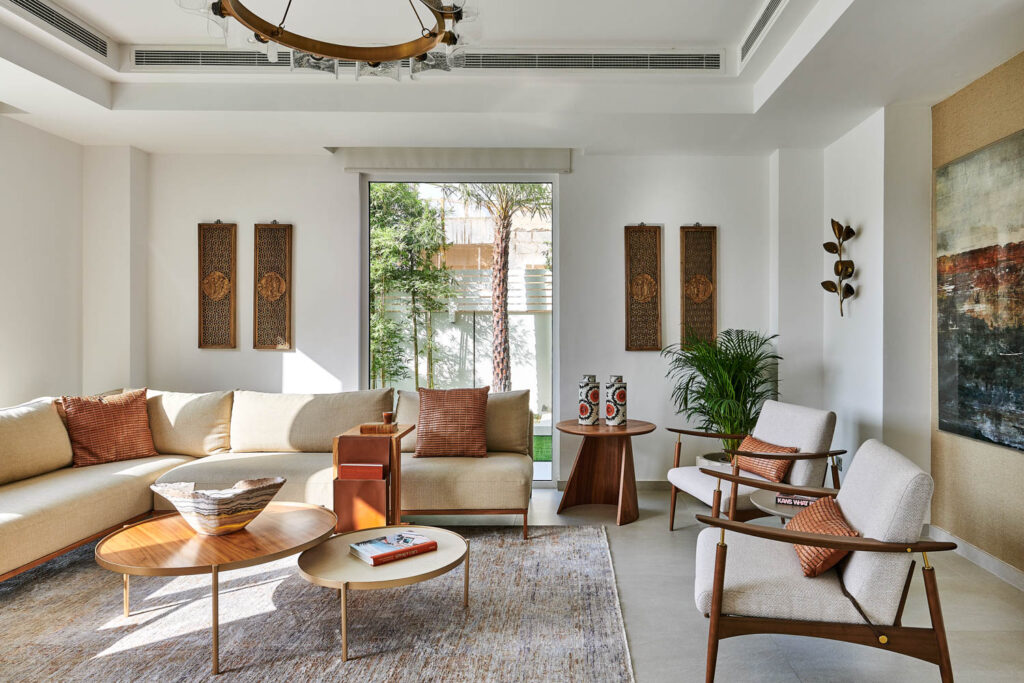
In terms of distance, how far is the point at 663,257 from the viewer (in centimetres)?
520

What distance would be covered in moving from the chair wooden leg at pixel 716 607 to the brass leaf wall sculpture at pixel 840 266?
9.70ft

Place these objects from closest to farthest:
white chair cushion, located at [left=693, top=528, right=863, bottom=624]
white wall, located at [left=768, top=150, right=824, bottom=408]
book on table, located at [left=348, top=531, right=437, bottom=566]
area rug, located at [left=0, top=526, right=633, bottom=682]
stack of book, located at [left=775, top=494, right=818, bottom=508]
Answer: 1. white chair cushion, located at [left=693, top=528, right=863, bottom=624]
2. area rug, located at [left=0, top=526, right=633, bottom=682]
3. book on table, located at [left=348, top=531, right=437, bottom=566]
4. stack of book, located at [left=775, top=494, right=818, bottom=508]
5. white wall, located at [left=768, top=150, right=824, bottom=408]

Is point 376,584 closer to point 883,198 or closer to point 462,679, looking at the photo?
point 462,679

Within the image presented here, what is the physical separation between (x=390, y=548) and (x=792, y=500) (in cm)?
180

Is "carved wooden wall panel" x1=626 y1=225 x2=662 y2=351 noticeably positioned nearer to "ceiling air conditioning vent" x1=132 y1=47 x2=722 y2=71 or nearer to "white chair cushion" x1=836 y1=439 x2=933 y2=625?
"ceiling air conditioning vent" x1=132 y1=47 x2=722 y2=71

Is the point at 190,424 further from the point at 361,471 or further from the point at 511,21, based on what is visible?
the point at 511,21

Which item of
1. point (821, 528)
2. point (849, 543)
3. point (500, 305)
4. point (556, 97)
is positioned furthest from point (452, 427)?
point (849, 543)

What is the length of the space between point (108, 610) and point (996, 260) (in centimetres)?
456

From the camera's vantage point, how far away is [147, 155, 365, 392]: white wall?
5223 mm

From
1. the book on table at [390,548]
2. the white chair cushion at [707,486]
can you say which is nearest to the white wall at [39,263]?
the book on table at [390,548]

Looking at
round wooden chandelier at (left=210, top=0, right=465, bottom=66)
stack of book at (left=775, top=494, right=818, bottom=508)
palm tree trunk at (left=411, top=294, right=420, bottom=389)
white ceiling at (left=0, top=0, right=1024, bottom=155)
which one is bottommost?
stack of book at (left=775, top=494, right=818, bottom=508)

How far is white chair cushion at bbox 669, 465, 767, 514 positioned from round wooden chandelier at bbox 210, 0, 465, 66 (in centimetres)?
243

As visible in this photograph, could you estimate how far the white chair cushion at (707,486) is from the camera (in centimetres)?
360

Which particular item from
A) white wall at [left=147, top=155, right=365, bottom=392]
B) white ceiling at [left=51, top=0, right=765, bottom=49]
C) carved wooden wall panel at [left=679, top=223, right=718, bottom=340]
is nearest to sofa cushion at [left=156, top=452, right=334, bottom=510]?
white wall at [left=147, top=155, right=365, bottom=392]
